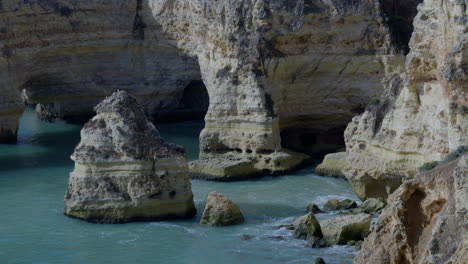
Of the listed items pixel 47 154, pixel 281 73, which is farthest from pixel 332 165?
pixel 47 154

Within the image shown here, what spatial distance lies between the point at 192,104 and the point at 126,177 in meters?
21.3

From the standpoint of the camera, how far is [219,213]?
23.8m

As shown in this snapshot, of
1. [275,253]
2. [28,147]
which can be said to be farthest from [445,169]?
[28,147]

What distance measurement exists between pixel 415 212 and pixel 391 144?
11536 mm

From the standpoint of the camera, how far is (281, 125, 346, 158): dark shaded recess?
34.2 meters

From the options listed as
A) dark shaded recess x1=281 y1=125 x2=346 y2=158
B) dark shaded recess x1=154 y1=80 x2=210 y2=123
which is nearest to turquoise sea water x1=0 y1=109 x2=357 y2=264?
dark shaded recess x1=281 y1=125 x2=346 y2=158

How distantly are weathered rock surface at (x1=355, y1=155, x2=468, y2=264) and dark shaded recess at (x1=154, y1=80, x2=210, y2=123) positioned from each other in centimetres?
3068

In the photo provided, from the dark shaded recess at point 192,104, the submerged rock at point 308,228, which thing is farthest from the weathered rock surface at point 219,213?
the dark shaded recess at point 192,104

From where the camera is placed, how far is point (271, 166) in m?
31.5

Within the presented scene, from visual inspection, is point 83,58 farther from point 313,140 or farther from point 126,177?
point 126,177

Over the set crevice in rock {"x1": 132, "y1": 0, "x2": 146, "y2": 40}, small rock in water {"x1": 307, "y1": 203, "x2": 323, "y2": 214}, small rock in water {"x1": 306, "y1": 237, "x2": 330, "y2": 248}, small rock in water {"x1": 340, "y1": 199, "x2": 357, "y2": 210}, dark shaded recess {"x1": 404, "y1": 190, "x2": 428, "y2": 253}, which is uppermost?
crevice in rock {"x1": 132, "y1": 0, "x2": 146, "y2": 40}

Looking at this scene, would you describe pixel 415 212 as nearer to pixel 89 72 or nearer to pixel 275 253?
pixel 275 253

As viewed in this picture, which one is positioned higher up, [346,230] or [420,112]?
[420,112]

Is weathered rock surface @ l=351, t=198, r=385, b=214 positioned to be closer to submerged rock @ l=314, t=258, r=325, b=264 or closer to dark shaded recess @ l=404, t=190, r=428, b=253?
submerged rock @ l=314, t=258, r=325, b=264
